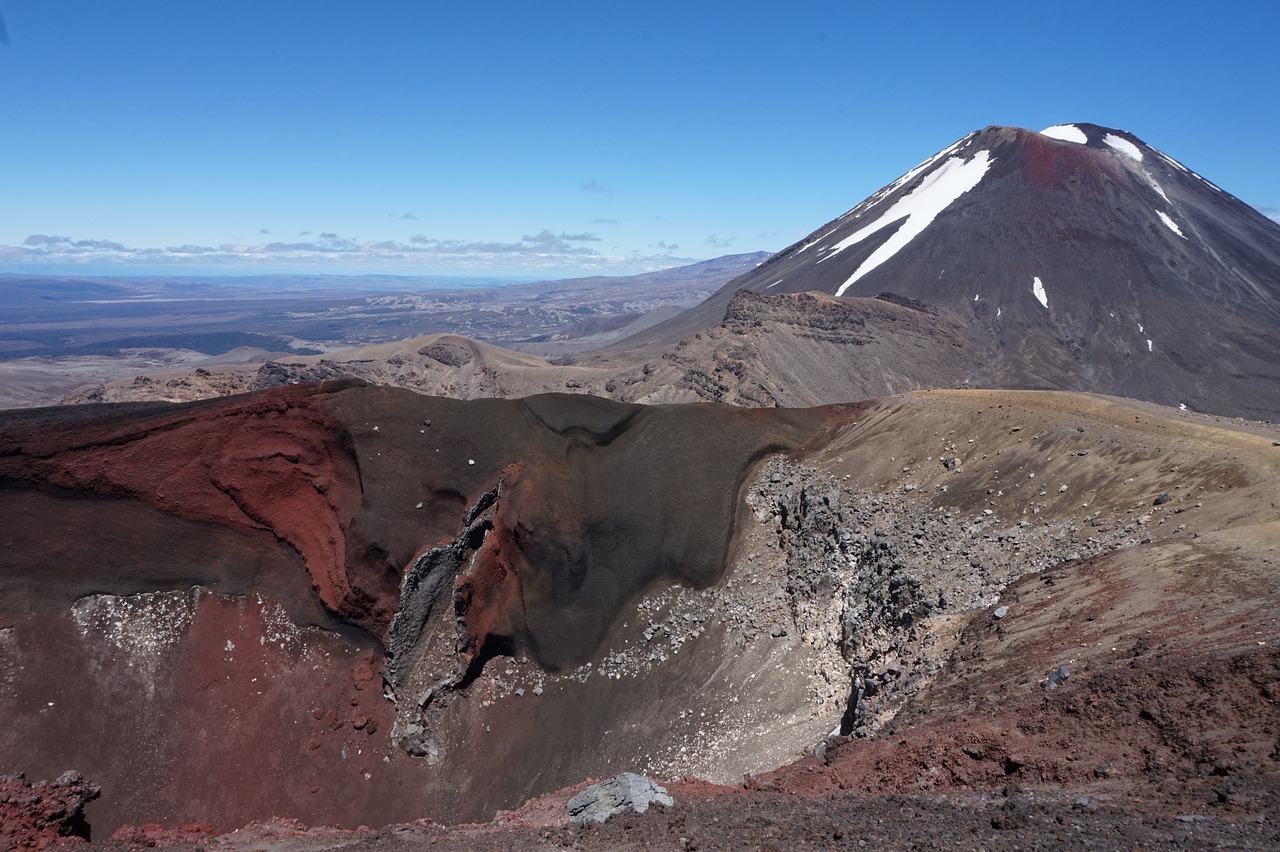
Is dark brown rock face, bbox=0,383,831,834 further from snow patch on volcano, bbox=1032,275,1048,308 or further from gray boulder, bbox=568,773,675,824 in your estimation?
snow patch on volcano, bbox=1032,275,1048,308

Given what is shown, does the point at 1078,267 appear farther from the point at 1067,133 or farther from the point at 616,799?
the point at 616,799

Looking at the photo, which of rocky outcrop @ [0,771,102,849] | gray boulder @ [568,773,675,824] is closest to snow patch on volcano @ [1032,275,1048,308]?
gray boulder @ [568,773,675,824]

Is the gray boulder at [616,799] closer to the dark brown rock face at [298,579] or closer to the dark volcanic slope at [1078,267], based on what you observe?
the dark brown rock face at [298,579]

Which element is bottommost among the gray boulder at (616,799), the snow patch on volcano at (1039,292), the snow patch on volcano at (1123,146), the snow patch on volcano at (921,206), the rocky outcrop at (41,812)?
the rocky outcrop at (41,812)

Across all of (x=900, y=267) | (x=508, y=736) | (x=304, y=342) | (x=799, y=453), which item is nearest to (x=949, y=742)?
(x=508, y=736)

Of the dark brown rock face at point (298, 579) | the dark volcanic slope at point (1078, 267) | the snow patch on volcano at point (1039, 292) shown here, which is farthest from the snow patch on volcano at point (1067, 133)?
the dark brown rock face at point (298, 579)
